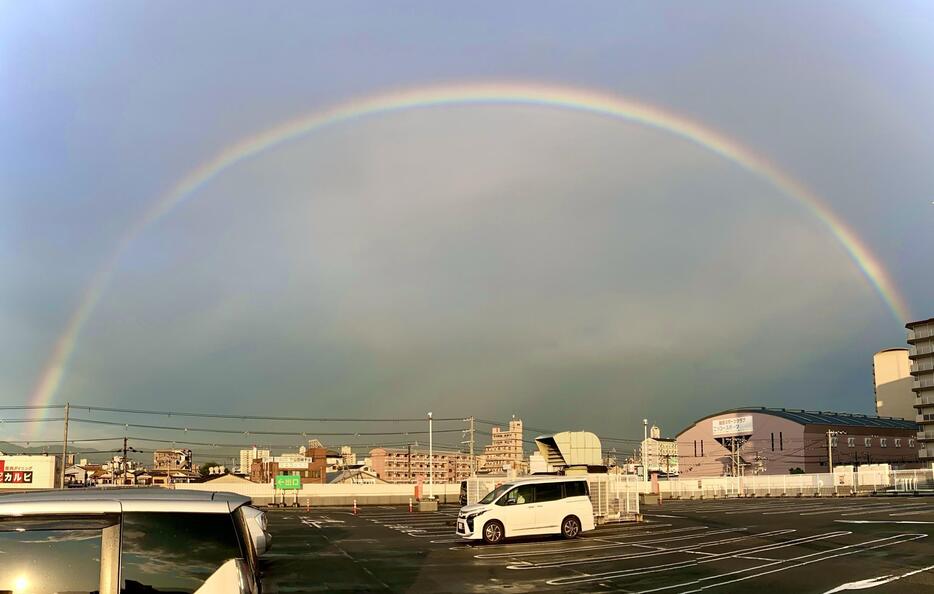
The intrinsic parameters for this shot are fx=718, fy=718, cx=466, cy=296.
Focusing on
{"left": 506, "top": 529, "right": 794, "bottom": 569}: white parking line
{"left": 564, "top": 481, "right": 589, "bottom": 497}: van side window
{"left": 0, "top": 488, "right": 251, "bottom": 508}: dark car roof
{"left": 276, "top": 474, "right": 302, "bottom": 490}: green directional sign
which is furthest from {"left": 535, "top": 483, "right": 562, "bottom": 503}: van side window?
{"left": 276, "top": 474, "right": 302, "bottom": 490}: green directional sign

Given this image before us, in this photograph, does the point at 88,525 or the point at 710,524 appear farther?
the point at 710,524

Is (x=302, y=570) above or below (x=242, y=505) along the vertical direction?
below

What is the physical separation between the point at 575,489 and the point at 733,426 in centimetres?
11587

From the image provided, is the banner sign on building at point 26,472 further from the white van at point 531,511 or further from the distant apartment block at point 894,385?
the distant apartment block at point 894,385

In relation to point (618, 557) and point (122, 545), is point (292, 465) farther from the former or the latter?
point (122, 545)

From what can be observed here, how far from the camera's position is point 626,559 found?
18594 millimetres

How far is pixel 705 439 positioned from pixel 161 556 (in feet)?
477

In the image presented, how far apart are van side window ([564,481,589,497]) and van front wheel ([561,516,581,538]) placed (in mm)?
763

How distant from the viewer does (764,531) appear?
26125 millimetres

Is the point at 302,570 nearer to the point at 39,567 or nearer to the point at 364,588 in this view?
the point at 364,588

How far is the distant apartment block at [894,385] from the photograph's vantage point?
146500 millimetres

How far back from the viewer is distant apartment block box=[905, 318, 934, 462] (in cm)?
10719

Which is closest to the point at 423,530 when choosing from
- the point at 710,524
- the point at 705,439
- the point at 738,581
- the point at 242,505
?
the point at 710,524

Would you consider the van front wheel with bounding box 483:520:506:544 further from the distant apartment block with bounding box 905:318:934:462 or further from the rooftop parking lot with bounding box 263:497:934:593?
the distant apartment block with bounding box 905:318:934:462
